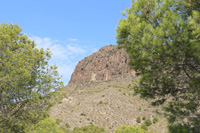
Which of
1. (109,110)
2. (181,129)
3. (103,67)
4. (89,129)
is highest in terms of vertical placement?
(103,67)

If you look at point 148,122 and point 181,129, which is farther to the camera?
point 148,122

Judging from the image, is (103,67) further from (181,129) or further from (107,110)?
(181,129)

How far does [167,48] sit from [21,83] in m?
10.2

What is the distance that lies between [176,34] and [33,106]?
11536 millimetres

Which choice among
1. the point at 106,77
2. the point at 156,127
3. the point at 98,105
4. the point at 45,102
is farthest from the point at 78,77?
the point at 45,102

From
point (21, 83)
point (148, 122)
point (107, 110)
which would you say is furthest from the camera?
point (107, 110)

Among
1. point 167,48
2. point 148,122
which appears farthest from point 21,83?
point 148,122

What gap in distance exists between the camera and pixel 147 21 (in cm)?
1314

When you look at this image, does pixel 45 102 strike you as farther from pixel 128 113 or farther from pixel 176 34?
pixel 128 113

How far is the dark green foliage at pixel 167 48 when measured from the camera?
10.9 meters

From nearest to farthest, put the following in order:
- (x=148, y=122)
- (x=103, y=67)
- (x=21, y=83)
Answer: (x=21, y=83), (x=148, y=122), (x=103, y=67)

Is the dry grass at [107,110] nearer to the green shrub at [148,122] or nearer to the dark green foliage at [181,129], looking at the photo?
the green shrub at [148,122]

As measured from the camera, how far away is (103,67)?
5822 inches

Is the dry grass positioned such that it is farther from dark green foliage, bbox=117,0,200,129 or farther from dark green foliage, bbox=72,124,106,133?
dark green foliage, bbox=117,0,200,129
